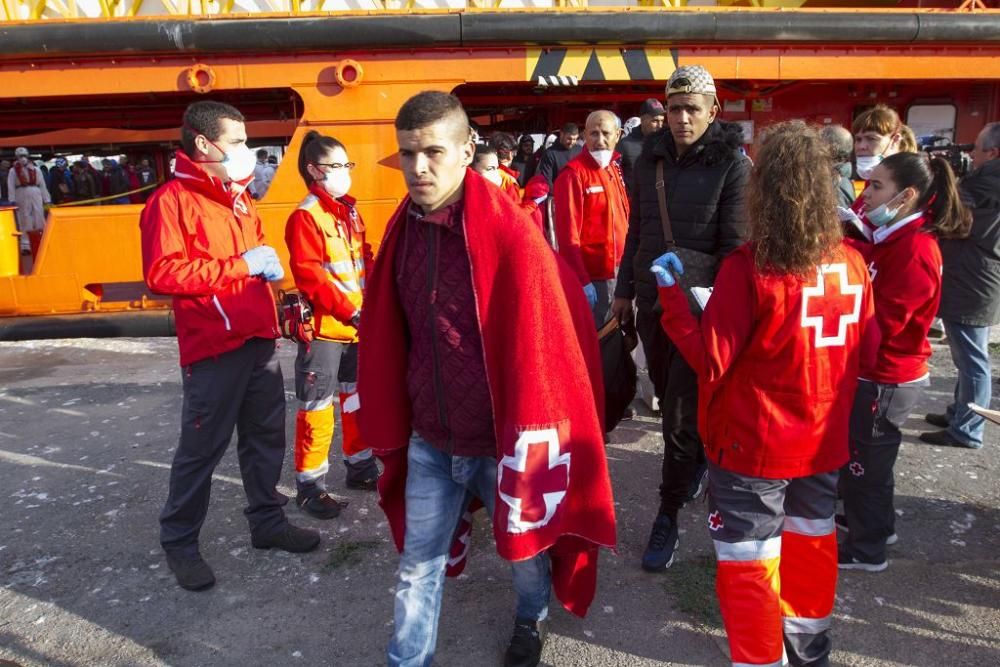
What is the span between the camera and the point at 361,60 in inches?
258

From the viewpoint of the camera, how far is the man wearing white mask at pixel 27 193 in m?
12.2

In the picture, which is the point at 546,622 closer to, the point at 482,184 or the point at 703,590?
the point at 703,590

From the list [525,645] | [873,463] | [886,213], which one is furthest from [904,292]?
[525,645]

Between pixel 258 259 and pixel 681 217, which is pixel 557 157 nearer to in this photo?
pixel 681 217

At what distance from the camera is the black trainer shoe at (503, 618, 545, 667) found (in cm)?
242

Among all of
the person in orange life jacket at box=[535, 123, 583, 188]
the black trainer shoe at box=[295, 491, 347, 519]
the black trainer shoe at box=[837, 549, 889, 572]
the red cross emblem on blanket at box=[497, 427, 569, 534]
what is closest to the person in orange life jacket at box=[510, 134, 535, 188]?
the person in orange life jacket at box=[535, 123, 583, 188]

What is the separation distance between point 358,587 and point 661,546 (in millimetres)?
1275

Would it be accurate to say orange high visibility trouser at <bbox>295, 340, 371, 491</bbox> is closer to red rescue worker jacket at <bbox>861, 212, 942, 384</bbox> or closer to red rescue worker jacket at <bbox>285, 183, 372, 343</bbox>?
red rescue worker jacket at <bbox>285, 183, 372, 343</bbox>

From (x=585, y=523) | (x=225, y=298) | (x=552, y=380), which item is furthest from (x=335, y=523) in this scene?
(x=552, y=380)

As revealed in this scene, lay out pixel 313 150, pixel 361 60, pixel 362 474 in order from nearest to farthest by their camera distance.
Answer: pixel 313 150
pixel 362 474
pixel 361 60

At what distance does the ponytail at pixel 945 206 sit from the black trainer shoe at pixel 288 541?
2.87m

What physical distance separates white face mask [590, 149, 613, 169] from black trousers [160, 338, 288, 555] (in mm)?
2610

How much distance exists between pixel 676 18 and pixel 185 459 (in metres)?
5.70

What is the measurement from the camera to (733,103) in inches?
318
